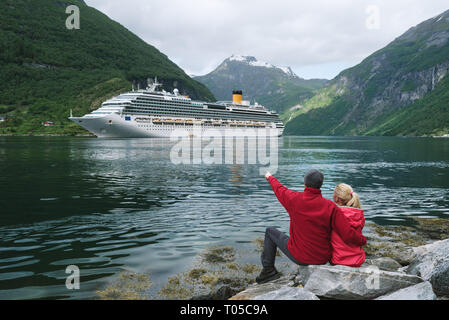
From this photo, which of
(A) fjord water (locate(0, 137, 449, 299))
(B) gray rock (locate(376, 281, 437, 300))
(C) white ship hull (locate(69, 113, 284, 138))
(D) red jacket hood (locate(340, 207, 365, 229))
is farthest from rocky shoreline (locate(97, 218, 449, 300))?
(C) white ship hull (locate(69, 113, 284, 138))

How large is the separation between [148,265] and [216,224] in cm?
555

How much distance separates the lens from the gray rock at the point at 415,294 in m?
7.26

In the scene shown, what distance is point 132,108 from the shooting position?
135375 millimetres

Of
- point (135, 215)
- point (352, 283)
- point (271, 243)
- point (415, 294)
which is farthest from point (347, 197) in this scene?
point (135, 215)

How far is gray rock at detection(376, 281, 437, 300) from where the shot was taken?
7258mm

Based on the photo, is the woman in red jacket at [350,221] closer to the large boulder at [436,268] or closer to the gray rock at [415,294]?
the gray rock at [415,294]

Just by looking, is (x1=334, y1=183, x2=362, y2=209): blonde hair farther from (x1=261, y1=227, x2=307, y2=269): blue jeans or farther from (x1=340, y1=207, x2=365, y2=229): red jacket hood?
(x1=261, y1=227, x2=307, y2=269): blue jeans

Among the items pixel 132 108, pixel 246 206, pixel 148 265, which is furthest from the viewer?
pixel 132 108

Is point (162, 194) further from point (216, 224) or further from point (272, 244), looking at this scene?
point (272, 244)

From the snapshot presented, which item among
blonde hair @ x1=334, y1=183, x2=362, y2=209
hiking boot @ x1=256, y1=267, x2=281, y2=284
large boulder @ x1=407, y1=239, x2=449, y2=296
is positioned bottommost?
hiking boot @ x1=256, y1=267, x2=281, y2=284

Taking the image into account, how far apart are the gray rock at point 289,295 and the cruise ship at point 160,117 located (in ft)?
412

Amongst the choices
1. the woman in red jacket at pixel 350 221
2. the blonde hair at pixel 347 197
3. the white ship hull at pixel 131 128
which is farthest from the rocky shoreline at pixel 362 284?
the white ship hull at pixel 131 128

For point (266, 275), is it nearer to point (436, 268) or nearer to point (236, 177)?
point (436, 268)
